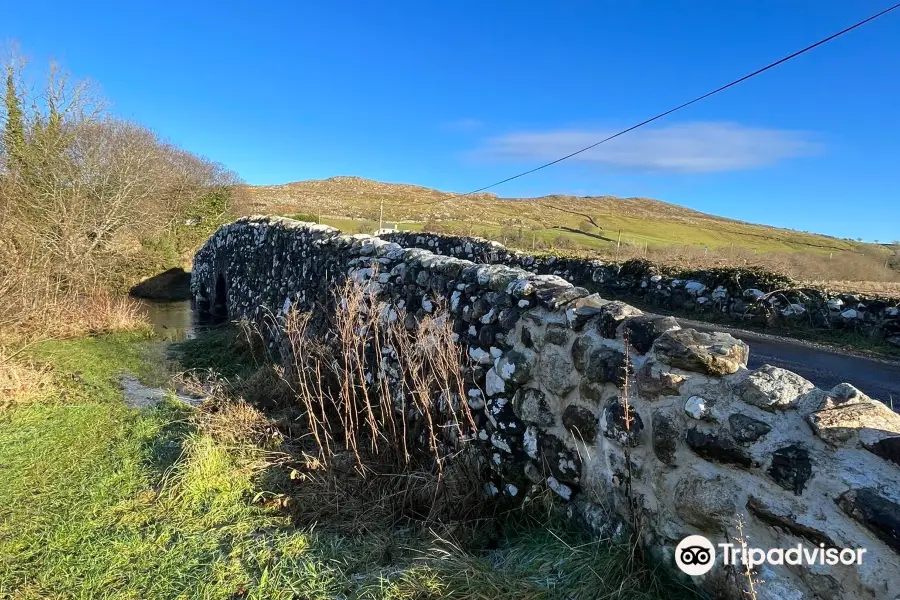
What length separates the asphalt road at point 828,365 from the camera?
5786mm

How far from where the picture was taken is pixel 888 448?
5.64 feet

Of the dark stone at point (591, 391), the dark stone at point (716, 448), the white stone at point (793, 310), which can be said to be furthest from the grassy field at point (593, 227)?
the dark stone at point (716, 448)

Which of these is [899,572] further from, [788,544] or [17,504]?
[17,504]

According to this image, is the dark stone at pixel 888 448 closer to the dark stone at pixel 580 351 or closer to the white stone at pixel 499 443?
the dark stone at pixel 580 351

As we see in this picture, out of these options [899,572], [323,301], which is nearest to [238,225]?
[323,301]

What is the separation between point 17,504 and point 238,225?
10748 millimetres

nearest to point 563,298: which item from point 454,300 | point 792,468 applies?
point 454,300

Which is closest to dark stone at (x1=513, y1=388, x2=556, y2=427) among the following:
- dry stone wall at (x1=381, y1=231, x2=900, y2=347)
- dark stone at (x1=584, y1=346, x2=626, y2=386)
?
dark stone at (x1=584, y1=346, x2=626, y2=386)

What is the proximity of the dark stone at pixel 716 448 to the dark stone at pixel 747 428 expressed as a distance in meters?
0.05

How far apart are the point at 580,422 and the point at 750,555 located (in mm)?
1084

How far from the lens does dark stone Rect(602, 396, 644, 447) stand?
2590 mm

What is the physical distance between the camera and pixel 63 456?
4430 mm

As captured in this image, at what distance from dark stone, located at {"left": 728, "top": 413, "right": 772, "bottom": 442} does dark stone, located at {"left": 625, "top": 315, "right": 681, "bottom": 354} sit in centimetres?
61

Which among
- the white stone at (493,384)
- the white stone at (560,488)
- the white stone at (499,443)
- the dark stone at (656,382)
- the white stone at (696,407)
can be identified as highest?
the dark stone at (656,382)
